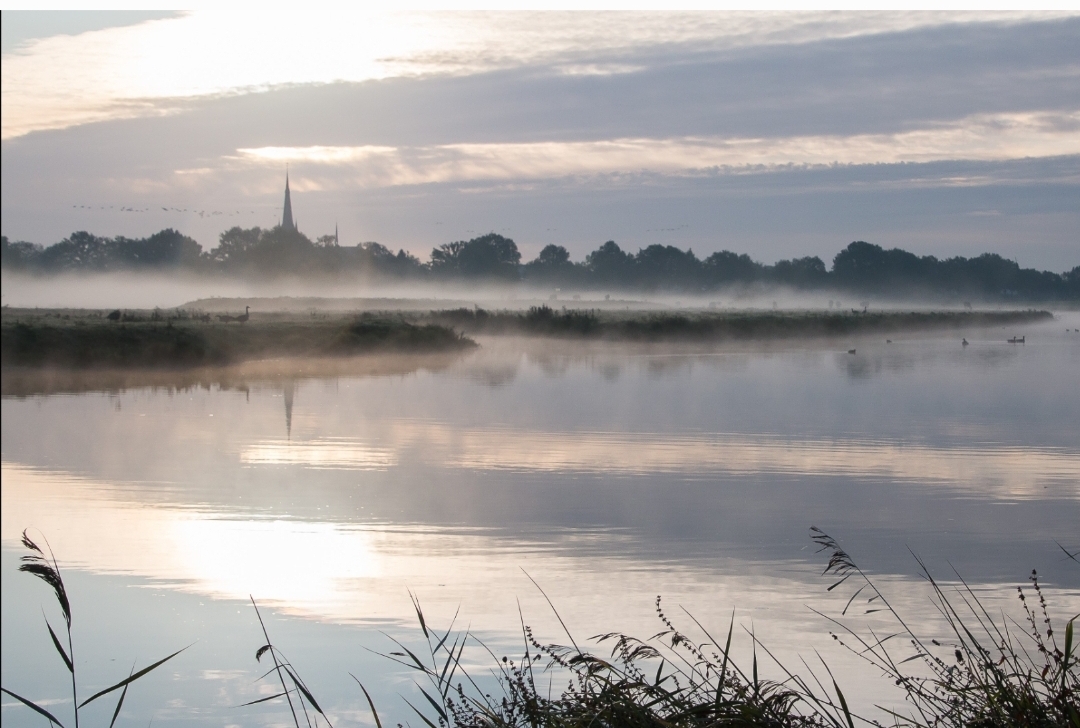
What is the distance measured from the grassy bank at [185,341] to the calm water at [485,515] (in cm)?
152

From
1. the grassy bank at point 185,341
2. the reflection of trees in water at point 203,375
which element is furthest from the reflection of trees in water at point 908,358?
the grassy bank at point 185,341

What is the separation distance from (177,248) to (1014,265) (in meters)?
61.3

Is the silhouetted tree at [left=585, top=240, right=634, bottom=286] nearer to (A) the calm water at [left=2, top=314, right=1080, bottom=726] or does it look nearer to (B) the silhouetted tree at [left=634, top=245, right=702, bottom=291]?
(B) the silhouetted tree at [left=634, top=245, right=702, bottom=291]

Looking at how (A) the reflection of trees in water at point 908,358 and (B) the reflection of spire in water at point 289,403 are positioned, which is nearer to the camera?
(B) the reflection of spire in water at point 289,403

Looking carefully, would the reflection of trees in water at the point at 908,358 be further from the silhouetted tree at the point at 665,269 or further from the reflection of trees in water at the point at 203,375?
the silhouetted tree at the point at 665,269

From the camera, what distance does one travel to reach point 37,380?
2305 centimetres

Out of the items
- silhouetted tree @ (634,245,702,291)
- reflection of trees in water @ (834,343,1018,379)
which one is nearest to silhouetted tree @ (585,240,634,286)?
silhouetted tree @ (634,245,702,291)

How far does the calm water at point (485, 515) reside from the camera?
6547 mm

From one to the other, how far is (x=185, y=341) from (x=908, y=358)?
23221mm

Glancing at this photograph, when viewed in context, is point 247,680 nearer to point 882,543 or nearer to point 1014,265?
point 882,543

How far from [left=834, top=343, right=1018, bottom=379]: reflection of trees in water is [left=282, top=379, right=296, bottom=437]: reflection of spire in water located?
45.5 feet

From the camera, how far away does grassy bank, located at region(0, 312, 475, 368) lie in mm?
22719

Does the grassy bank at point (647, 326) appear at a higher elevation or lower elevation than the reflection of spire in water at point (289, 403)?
higher

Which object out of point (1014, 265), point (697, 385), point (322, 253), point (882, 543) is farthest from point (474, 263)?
point (882, 543)
